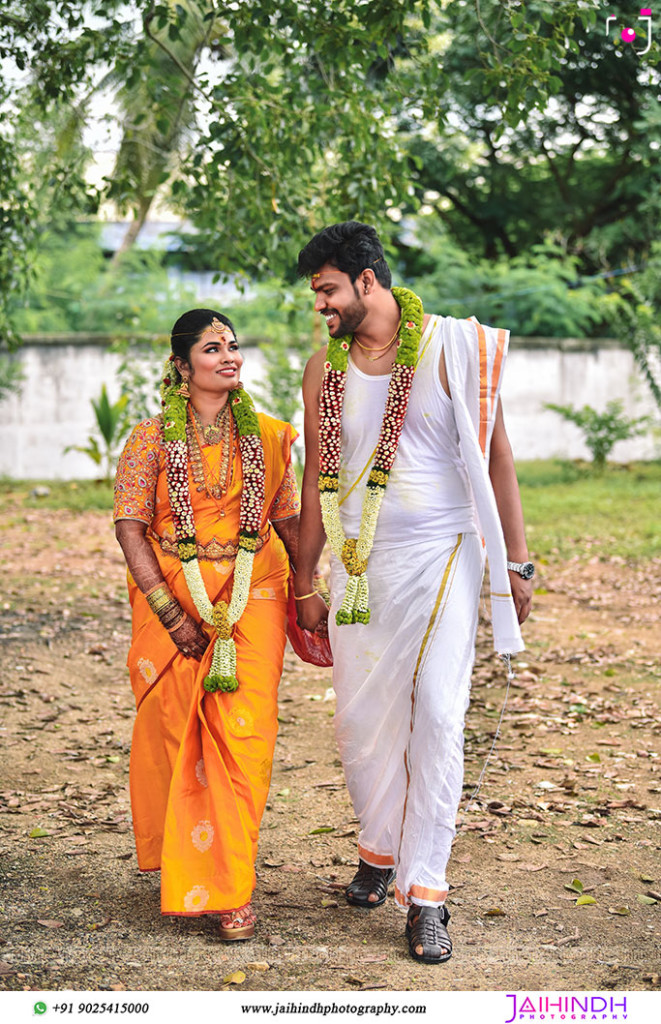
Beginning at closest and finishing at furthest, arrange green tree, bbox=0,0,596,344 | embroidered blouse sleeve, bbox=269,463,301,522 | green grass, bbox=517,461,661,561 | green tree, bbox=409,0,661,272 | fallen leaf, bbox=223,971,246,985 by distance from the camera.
Answer: 1. fallen leaf, bbox=223,971,246,985
2. embroidered blouse sleeve, bbox=269,463,301,522
3. green tree, bbox=0,0,596,344
4. green grass, bbox=517,461,661,561
5. green tree, bbox=409,0,661,272

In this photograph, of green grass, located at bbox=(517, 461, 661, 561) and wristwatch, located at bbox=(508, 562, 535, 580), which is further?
green grass, located at bbox=(517, 461, 661, 561)

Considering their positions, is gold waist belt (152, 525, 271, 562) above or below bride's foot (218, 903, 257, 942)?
above

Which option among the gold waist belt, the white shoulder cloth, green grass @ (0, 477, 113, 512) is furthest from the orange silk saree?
green grass @ (0, 477, 113, 512)

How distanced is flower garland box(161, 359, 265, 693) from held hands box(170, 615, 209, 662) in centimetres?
7

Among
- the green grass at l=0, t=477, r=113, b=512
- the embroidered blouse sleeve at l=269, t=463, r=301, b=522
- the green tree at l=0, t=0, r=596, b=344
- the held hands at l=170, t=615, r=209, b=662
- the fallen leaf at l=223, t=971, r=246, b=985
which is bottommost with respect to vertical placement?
the fallen leaf at l=223, t=971, r=246, b=985

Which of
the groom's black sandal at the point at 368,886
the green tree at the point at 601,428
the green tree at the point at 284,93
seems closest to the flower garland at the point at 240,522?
the groom's black sandal at the point at 368,886

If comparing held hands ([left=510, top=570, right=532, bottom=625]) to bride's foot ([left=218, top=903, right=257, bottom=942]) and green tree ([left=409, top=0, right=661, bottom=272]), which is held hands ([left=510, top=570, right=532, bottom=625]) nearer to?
bride's foot ([left=218, top=903, right=257, bottom=942])

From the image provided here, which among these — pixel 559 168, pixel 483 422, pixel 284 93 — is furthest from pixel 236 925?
pixel 559 168

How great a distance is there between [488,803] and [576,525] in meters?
7.68

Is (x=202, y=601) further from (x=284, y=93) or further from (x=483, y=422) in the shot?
(x=284, y=93)

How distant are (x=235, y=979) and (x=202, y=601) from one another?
1.22m

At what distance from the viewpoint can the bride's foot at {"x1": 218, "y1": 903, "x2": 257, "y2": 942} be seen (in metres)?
3.66

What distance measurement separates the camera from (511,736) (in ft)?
20.3

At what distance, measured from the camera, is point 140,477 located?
3.96 meters
